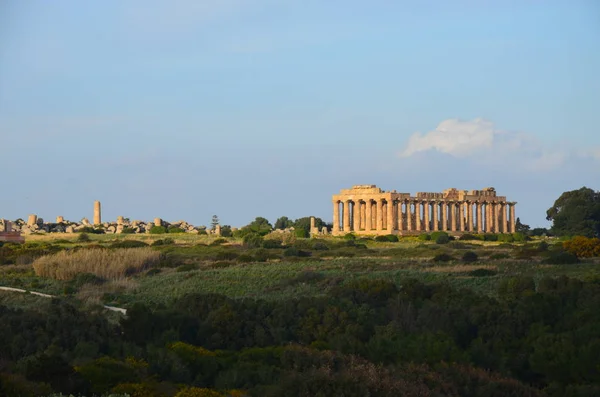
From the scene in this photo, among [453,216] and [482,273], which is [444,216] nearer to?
[453,216]

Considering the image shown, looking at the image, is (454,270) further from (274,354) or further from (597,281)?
(274,354)

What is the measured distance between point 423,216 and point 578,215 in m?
15.4

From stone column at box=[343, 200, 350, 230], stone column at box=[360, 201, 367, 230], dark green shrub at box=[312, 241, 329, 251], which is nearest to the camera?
dark green shrub at box=[312, 241, 329, 251]

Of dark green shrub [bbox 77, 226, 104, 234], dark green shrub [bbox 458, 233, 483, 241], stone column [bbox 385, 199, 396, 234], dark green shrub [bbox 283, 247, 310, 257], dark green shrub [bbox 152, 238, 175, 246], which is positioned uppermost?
stone column [bbox 385, 199, 396, 234]

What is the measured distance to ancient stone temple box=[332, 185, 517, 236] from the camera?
10888 centimetres

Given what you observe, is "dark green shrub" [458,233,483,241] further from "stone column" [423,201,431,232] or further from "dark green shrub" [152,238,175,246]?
"dark green shrub" [152,238,175,246]

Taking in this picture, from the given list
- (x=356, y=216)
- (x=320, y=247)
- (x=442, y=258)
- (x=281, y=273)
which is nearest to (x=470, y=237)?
(x=356, y=216)

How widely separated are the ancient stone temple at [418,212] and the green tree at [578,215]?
6.89 metres

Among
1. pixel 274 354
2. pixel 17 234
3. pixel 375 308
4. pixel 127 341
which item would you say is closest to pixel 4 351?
pixel 127 341

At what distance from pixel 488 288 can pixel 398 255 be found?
21.8 meters

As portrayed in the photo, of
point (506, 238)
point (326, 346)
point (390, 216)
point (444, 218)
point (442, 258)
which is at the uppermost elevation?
point (444, 218)

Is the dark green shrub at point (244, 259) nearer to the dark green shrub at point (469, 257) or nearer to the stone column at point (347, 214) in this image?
the dark green shrub at point (469, 257)

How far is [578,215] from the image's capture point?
105250 mm

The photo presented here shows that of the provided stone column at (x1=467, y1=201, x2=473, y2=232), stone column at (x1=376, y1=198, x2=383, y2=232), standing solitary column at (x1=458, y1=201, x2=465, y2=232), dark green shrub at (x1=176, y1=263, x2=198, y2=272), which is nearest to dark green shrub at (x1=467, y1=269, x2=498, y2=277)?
dark green shrub at (x1=176, y1=263, x2=198, y2=272)
